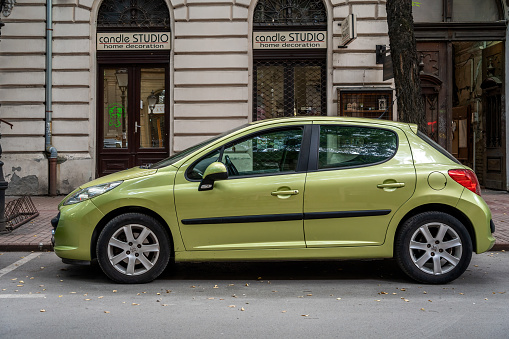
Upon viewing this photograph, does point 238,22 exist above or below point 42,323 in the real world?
above

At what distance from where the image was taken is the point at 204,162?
584 centimetres

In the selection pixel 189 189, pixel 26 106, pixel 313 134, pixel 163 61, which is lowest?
pixel 189 189

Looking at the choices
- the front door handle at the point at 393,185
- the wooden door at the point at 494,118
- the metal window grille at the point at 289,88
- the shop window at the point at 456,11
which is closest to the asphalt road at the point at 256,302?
the front door handle at the point at 393,185

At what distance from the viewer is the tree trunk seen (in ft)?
30.2

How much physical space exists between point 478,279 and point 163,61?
394 inches

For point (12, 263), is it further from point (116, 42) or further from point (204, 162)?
point (116, 42)

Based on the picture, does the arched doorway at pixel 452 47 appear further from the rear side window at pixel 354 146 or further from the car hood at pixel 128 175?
the car hood at pixel 128 175

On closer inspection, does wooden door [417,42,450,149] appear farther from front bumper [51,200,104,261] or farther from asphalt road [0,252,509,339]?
front bumper [51,200,104,261]

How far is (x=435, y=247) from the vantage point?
5.74 meters

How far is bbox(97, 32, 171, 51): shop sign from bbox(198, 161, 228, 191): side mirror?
918 centimetres

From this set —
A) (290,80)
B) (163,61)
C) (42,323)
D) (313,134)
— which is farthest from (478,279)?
(163,61)

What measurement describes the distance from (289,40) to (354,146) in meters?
8.79

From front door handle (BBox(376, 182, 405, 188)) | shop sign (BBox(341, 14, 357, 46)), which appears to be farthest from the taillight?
shop sign (BBox(341, 14, 357, 46))

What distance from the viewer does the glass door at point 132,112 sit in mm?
14492
